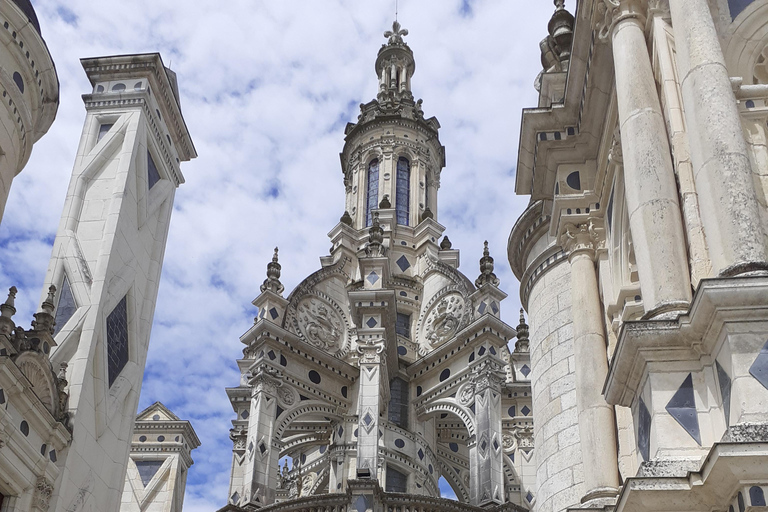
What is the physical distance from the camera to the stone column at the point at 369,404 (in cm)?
2698

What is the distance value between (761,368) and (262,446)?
22.3m

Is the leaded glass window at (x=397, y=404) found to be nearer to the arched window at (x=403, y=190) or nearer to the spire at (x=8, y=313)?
the arched window at (x=403, y=190)

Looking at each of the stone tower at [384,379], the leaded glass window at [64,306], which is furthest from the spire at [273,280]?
the leaded glass window at [64,306]

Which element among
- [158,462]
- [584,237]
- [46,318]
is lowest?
[584,237]

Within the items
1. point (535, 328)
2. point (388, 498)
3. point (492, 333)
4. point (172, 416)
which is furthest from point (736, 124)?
point (172, 416)

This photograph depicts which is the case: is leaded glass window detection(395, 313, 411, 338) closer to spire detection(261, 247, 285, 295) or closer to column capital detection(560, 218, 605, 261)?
spire detection(261, 247, 285, 295)

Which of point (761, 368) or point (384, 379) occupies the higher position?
point (384, 379)

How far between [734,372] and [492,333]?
79.2 ft

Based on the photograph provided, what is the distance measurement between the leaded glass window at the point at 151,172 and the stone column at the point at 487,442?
12.5m

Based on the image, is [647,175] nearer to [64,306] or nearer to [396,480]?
[64,306]

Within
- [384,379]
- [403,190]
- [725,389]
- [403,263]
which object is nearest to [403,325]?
[403,263]

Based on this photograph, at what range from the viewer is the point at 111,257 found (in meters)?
20.4

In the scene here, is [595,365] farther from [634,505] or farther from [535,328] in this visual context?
[634,505]

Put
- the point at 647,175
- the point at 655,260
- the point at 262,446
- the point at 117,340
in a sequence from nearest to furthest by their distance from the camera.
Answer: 1. the point at 655,260
2. the point at 647,175
3. the point at 117,340
4. the point at 262,446
